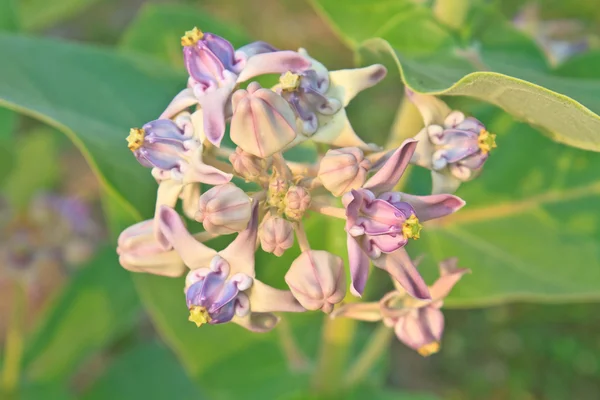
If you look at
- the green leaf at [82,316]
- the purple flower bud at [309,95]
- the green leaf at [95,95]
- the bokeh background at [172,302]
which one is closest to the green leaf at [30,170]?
the bokeh background at [172,302]

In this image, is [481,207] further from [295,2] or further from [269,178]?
[295,2]

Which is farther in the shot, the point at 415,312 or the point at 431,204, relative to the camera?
the point at 415,312

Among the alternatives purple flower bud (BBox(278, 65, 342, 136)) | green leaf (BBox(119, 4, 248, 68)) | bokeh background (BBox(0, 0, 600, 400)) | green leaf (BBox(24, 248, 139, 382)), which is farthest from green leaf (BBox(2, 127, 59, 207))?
purple flower bud (BBox(278, 65, 342, 136))

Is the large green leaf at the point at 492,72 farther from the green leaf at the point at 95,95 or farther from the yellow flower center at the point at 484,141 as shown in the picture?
the green leaf at the point at 95,95

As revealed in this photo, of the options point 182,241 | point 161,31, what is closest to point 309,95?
point 182,241

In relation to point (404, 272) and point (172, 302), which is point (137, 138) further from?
point (172, 302)
